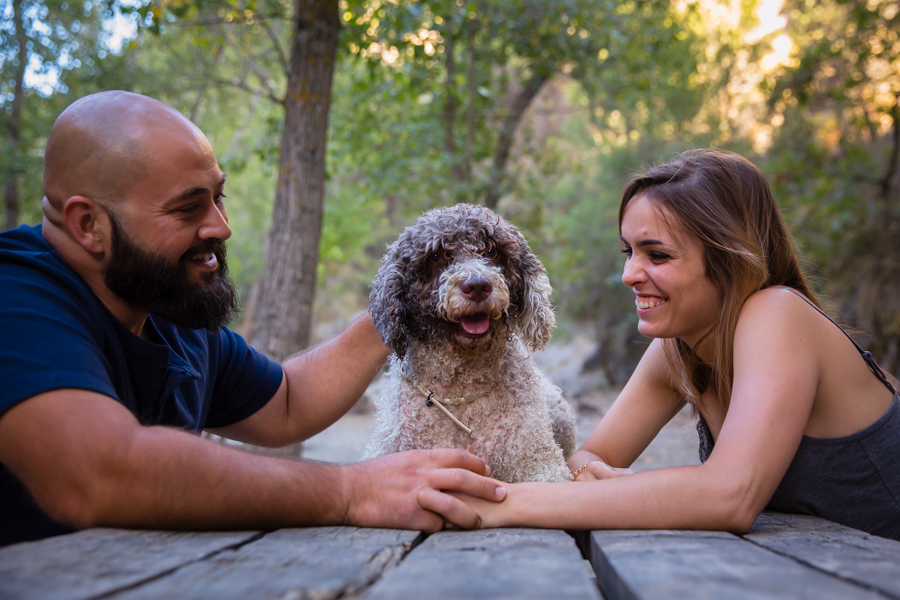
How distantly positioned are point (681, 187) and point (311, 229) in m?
3.51

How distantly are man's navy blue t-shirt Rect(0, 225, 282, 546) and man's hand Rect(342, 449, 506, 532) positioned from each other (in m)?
0.70

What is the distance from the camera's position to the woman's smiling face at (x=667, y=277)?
89.2 inches

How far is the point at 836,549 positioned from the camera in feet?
4.72

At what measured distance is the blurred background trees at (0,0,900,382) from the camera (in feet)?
17.6

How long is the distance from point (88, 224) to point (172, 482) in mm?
1035

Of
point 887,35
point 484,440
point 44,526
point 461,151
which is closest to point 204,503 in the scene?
point 44,526

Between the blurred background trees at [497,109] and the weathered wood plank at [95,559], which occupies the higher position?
the blurred background trees at [497,109]

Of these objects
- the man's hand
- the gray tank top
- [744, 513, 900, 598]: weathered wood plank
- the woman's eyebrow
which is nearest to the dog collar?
the man's hand

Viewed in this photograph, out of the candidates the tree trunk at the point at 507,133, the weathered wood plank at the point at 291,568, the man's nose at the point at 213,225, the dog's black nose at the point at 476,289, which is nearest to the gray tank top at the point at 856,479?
the dog's black nose at the point at 476,289

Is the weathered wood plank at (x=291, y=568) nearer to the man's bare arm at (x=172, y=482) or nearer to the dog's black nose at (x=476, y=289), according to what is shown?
the man's bare arm at (x=172, y=482)

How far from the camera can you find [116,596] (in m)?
1.01

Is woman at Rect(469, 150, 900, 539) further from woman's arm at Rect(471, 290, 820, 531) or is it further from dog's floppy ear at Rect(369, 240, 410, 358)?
dog's floppy ear at Rect(369, 240, 410, 358)

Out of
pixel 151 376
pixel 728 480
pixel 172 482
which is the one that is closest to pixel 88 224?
pixel 151 376

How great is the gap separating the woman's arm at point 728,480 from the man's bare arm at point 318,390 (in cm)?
126
